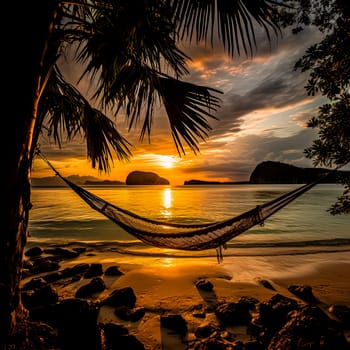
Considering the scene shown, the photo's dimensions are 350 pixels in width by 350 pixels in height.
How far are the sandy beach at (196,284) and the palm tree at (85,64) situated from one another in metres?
1.25

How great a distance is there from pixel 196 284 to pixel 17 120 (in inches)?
113

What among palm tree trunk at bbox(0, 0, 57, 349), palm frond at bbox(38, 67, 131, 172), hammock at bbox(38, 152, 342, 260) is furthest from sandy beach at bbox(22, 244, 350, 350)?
palm frond at bbox(38, 67, 131, 172)

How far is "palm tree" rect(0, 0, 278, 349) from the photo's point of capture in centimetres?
114

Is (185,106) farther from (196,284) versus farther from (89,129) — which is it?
(196,284)

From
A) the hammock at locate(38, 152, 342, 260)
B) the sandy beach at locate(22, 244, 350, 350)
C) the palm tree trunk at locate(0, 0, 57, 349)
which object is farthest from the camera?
the hammock at locate(38, 152, 342, 260)

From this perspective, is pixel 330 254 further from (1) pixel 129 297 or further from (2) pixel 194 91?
(2) pixel 194 91

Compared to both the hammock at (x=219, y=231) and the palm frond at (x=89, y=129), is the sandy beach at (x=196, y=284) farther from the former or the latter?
the palm frond at (x=89, y=129)

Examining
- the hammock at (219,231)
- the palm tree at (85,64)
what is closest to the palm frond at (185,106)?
the palm tree at (85,64)

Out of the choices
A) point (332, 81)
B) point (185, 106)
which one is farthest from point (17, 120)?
point (332, 81)

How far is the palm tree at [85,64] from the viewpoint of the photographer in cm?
114

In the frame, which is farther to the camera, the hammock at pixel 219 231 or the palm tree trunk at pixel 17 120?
the hammock at pixel 219 231

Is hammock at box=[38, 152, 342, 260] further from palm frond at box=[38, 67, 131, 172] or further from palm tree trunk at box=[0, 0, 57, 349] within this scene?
palm tree trunk at box=[0, 0, 57, 349]

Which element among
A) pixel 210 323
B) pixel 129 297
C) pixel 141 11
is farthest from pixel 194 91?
pixel 129 297

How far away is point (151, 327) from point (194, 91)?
6.91 feet
